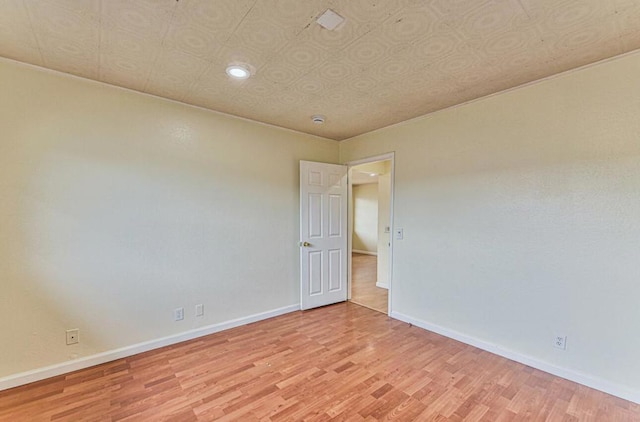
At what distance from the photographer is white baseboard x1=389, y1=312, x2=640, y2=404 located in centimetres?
204

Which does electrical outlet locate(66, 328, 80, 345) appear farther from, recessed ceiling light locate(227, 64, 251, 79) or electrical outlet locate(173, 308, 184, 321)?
recessed ceiling light locate(227, 64, 251, 79)

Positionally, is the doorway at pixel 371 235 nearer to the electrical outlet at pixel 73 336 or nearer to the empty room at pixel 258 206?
the empty room at pixel 258 206

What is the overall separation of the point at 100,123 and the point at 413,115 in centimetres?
314

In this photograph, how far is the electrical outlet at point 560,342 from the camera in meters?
2.29

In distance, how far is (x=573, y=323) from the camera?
2.25 m

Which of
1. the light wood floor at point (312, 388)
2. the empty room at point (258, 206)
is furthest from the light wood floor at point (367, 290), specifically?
the light wood floor at point (312, 388)

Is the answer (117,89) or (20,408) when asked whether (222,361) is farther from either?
(117,89)

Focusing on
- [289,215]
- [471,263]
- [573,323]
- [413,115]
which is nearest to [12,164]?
[289,215]

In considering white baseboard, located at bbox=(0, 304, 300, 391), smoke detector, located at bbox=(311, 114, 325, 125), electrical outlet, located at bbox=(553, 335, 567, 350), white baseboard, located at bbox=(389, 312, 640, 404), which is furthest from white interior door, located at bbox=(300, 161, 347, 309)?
electrical outlet, located at bbox=(553, 335, 567, 350)

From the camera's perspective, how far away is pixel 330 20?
1.62 m

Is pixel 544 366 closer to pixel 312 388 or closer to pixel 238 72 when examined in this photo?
pixel 312 388

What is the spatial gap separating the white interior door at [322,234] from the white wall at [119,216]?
0.45 meters

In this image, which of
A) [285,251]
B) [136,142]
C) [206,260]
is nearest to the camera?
[136,142]

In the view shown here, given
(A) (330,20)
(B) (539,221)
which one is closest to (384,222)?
(B) (539,221)
